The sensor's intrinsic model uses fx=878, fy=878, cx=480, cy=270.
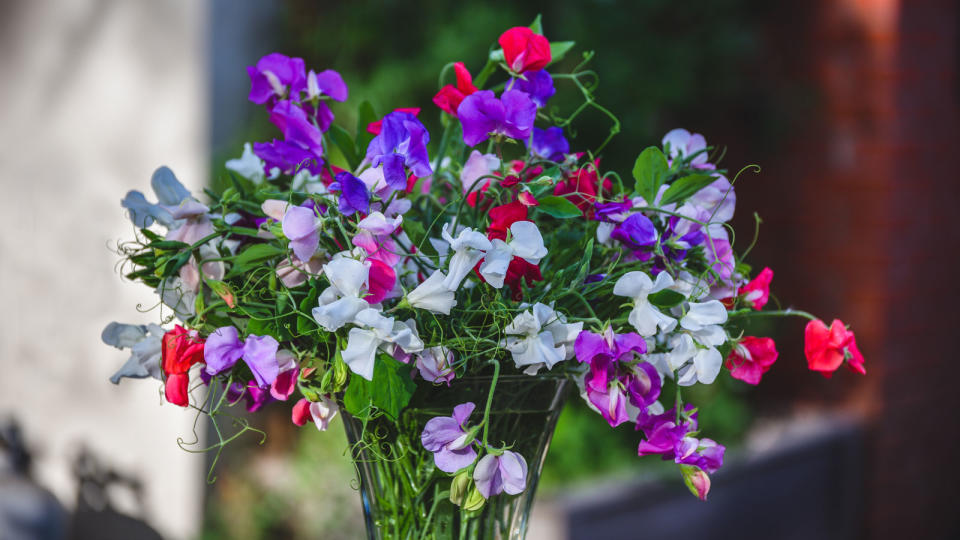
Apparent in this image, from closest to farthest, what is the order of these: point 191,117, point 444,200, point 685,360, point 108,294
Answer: point 685,360 < point 444,200 < point 191,117 < point 108,294

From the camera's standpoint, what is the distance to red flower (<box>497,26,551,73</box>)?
63 centimetres

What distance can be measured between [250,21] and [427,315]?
7.33 ft

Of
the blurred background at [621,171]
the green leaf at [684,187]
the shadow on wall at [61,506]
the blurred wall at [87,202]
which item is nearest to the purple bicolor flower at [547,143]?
the green leaf at [684,187]

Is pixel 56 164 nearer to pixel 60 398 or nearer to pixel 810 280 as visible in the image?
pixel 60 398

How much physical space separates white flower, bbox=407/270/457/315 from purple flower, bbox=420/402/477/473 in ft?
0.23

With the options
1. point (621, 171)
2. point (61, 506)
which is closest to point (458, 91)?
point (61, 506)

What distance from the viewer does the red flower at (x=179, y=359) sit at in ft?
1.92

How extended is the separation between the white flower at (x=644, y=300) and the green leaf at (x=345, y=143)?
0.24 m

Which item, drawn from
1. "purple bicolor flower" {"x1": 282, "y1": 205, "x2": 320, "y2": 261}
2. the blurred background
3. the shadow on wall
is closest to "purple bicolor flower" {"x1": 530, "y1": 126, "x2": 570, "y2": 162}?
"purple bicolor flower" {"x1": 282, "y1": 205, "x2": 320, "y2": 261}

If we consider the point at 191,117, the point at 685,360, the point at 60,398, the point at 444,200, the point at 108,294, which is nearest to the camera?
the point at 685,360

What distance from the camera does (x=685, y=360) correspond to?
579mm

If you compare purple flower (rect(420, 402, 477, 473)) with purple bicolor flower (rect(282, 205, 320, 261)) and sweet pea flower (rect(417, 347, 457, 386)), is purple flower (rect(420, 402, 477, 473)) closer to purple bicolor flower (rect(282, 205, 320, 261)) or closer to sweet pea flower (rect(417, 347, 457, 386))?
sweet pea flower (rect(417, 347, 457, 386))

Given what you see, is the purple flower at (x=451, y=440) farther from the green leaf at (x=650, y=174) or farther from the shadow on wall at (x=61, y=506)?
the shadow on wall at (x=61, y=506)

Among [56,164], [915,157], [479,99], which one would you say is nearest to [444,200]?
[479,99]
